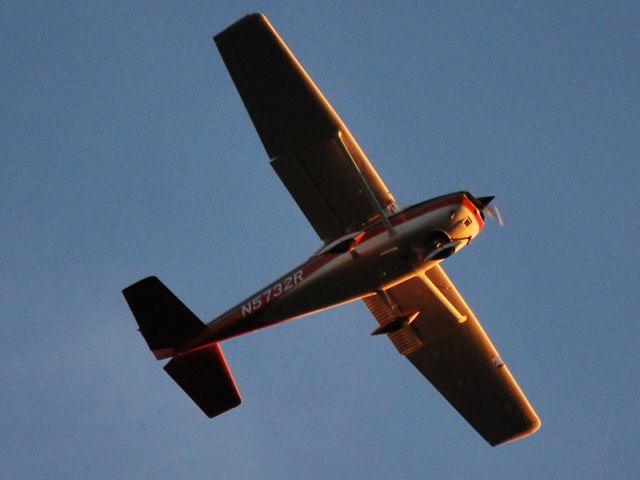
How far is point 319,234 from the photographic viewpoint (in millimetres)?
23547

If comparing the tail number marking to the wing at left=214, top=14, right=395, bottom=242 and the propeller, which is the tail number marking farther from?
the propeller

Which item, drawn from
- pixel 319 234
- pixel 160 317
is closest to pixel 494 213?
pixel 319 234

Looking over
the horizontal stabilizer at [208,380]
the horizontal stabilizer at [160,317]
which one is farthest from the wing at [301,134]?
the horizontal stabilizer at [208,380]

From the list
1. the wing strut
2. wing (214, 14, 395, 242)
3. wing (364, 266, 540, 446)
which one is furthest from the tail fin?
the wing strut

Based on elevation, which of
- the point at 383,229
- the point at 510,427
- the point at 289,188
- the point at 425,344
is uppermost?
the point at 289,188

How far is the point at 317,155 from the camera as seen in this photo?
73.6ft

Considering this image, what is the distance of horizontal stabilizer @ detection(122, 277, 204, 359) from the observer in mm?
21984

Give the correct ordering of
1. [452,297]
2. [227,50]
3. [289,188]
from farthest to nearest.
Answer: [452,297] → [289,188] → [227,50]

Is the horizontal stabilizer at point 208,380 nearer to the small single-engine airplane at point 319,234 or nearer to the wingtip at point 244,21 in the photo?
the small single-engine airplane at point 319,234

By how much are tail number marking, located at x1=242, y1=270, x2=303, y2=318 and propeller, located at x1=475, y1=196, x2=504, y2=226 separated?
14.5 feet

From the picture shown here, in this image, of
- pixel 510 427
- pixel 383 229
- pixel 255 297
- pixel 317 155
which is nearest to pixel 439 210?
pixel 383 229

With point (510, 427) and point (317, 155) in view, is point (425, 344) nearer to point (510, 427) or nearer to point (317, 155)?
point (510, 427)

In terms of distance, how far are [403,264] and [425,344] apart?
403 centimetres

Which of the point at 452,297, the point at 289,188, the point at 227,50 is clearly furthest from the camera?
the point at 452,297
